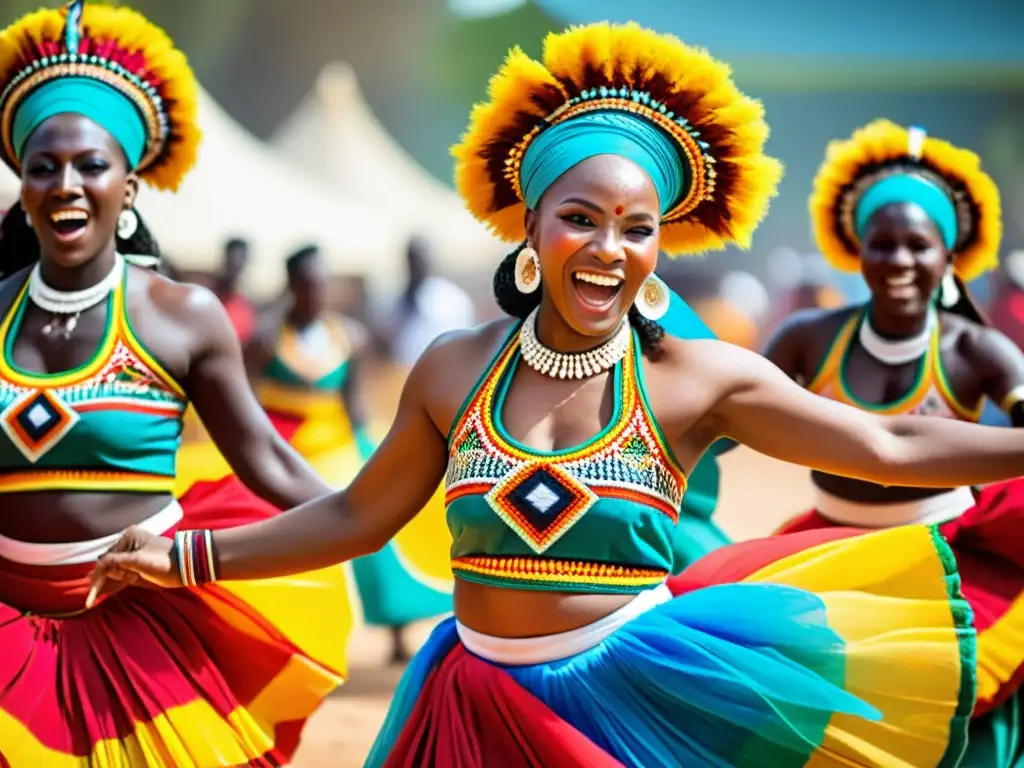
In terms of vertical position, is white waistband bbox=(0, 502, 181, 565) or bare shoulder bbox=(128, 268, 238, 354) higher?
bare shoulder bbox=(128, 268, 238, 354)

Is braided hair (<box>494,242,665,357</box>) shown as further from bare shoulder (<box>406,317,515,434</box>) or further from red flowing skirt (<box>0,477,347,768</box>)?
red flowing skirt (<box>0,477,347,768</box>)

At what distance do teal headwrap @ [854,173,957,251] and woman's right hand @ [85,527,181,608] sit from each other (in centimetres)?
365

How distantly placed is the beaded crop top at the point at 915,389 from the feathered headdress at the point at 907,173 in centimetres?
67

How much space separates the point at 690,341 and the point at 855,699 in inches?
34.6

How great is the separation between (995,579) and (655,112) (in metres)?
1.64

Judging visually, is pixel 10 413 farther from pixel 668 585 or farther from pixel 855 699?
pixel 855 699

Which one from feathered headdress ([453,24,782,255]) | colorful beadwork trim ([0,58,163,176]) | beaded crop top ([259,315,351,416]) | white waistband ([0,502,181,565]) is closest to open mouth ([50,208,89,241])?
colorful beadwork trim ([0,58,163,176])

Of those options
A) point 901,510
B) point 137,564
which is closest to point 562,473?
point 137,564

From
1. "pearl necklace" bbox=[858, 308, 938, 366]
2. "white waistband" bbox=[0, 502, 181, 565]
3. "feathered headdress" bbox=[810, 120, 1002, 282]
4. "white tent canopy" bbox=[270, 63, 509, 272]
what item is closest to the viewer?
"white waistband" bbox=[0, 502, 181, 565]

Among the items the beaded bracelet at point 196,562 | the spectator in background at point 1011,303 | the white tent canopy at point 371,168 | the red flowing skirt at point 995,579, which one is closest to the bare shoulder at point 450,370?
the beaded bracelet at point 196,562

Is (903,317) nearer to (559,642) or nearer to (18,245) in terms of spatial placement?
(559,642)

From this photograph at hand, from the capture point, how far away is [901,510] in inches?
212

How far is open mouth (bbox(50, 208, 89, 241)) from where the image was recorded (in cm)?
417

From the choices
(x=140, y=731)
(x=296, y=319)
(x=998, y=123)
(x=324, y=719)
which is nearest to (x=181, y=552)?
(x=140, y=731)
